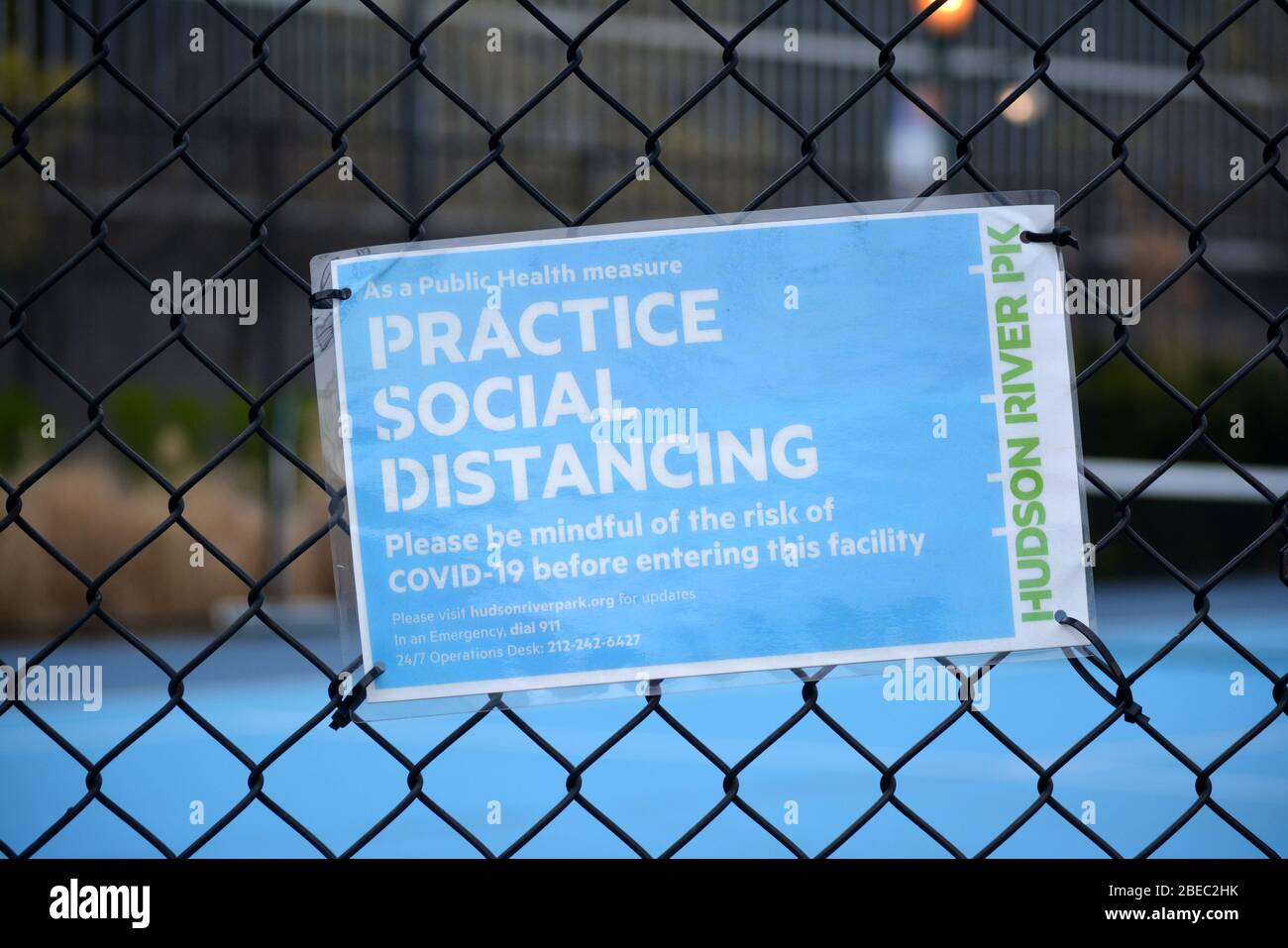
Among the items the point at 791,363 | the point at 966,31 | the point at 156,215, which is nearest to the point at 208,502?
the point at 156,215

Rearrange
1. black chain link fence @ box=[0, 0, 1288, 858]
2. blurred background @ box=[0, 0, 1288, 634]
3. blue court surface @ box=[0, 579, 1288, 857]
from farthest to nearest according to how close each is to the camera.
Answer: blurred background @ box=[0, 0, 1288, 634] < blue court surface @ box=[0, 579, 1288, 857] < black chain link fence @ box=[0, 0, 1288, 858]

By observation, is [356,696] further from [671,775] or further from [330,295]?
[671,775]

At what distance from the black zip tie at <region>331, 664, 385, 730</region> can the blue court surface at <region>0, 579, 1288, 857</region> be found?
53.6 inches

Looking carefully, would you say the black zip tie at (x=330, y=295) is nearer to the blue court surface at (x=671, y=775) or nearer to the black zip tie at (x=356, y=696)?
the black zip tie at (x=356, y=696)

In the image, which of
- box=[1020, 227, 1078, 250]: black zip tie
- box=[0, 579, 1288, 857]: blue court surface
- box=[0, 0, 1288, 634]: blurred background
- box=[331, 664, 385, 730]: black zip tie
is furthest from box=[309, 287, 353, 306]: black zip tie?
box=[0, 0, 1288, 634]: blurred background

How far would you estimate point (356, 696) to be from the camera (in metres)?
1.02

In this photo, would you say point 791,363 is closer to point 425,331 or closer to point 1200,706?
point 425,331

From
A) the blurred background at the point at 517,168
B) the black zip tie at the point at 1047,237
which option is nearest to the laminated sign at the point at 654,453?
the black zip tie at the point at 1047,237

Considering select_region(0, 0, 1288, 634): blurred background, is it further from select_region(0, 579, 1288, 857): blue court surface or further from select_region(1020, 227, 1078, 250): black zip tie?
select_region(1020, 227, 1078, 250): black zip tie

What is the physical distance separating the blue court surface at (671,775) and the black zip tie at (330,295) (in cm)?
149

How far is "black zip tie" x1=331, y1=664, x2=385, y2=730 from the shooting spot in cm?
102

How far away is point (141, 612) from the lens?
698cm

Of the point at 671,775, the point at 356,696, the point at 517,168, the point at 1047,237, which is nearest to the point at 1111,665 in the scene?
the point at 1047,237

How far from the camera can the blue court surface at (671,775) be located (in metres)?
3.02
